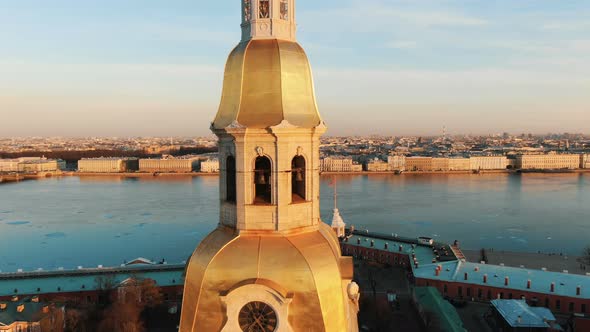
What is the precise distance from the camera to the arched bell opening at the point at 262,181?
13.6 ft

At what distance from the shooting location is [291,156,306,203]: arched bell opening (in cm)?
423

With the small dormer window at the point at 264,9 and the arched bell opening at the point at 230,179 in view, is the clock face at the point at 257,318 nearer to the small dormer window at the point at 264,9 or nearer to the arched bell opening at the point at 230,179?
the arched bell opening at the point at 230,179

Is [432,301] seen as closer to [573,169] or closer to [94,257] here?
[94,257]

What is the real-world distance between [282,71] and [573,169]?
360 ft

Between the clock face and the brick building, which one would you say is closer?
the clock face

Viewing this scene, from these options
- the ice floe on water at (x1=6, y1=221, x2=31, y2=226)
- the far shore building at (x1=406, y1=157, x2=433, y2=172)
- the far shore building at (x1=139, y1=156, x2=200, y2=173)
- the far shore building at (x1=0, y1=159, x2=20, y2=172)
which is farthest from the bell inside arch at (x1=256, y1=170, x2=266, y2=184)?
the far shore building at (x1=0, y1=159, x2=20, y2=172)

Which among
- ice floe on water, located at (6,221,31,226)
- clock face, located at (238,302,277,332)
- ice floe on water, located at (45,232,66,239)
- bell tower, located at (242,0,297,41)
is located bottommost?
ice floe on water, located at (6,221,31,226)

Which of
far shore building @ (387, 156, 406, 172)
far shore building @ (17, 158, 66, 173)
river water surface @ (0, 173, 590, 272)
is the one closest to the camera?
river water surface @ (0, 173, 590, 272)

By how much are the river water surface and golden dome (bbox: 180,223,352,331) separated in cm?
Answer: 2534

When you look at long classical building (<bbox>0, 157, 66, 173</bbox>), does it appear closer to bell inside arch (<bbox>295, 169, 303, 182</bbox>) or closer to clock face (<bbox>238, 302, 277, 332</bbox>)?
bell inside arch (<bbox>295, 169, 303, 182</bbox>)

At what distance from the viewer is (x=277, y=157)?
3.98 metres

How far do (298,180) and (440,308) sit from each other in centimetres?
1433

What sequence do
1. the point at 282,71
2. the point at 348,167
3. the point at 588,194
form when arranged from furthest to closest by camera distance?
the point at 348,167, the point at 588,194, the point at 282,71

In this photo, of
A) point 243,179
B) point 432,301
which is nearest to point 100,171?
point 432,301
